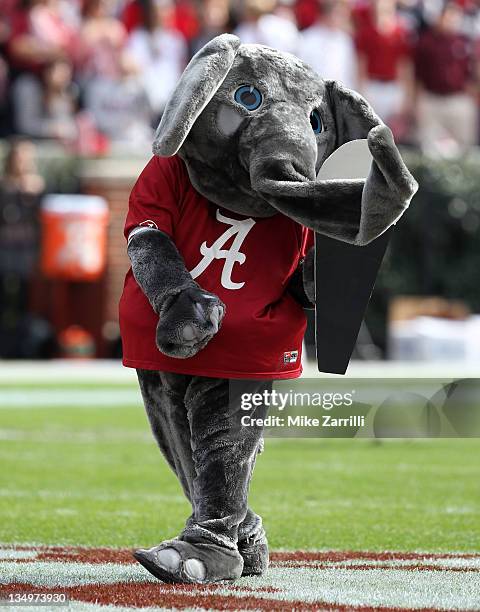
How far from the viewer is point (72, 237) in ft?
49.5

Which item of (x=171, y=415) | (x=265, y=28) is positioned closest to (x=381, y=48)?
(x=265, y=28)

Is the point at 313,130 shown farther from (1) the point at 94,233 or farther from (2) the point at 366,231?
(1) the point at 94,233

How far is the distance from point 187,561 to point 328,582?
430mm

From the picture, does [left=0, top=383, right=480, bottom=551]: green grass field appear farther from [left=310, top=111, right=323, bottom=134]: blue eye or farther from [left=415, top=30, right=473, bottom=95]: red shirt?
[left=415, top=30, right=473, bottom=95]: red shirt

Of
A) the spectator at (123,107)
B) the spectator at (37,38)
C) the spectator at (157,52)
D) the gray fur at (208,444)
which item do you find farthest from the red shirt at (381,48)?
the gray fur at (208,444)

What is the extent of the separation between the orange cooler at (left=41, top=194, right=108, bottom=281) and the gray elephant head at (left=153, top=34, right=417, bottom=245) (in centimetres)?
1084

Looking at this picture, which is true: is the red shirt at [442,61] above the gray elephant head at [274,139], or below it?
above

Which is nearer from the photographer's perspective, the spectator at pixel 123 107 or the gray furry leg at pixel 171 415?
the gray furry leg at pixel 171 415

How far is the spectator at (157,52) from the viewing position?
49.5 feet

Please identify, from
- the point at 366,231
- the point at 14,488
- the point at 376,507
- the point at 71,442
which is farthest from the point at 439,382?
the point at 71,442

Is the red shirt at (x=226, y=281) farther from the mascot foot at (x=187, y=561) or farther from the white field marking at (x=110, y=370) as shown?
the white field marking at (x=110, y=370)

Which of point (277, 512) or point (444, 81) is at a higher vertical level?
point (444, 81)

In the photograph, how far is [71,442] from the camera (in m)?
8.91

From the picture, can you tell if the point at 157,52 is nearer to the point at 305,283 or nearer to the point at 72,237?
the point at 72,237
